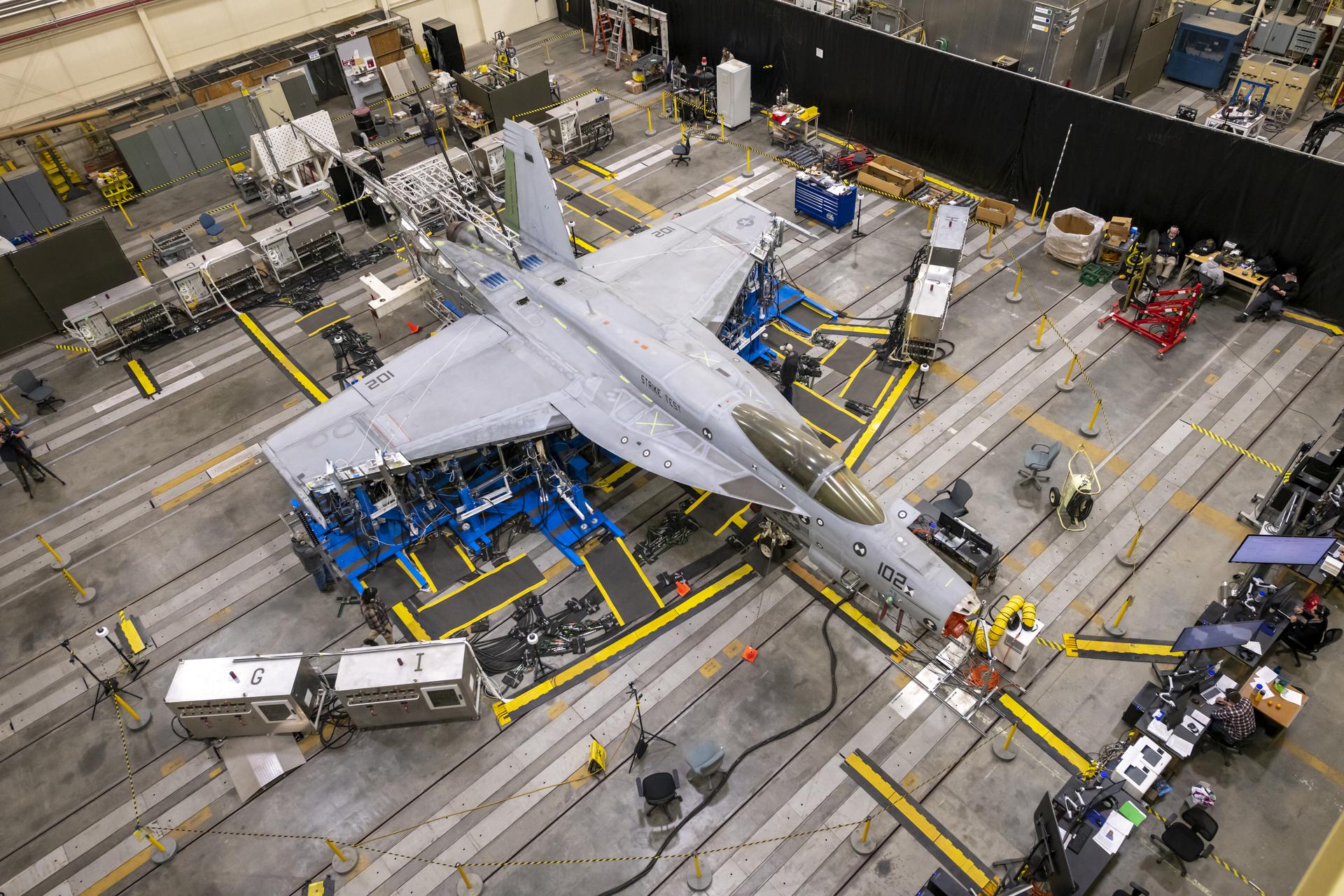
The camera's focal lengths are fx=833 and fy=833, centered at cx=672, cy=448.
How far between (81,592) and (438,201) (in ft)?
48.2

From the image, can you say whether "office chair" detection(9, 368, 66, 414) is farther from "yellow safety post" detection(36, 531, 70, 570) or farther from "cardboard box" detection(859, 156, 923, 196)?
"cardboard box" detection(859, 156, 923, 196)

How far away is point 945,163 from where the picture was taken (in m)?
31.2

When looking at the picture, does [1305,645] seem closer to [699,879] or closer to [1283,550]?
[1283,550]

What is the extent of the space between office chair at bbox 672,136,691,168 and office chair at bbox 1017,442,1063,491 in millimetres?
18310

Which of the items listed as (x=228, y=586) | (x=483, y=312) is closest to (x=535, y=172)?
(x=483, y=312)

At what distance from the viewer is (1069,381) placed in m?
23.1

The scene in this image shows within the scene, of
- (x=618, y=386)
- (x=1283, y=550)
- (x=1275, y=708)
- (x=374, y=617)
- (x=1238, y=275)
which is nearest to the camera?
(x=1275, y=708)

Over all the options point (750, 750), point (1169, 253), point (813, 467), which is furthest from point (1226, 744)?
point (1169, 253)

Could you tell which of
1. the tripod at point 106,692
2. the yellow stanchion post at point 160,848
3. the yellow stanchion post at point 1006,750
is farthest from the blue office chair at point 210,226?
the yellow stanchion post at point 1006,750

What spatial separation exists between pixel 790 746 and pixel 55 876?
14.1 meters

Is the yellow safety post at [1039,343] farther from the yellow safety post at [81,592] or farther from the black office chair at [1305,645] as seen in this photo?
the yellow safety post at [81,592]

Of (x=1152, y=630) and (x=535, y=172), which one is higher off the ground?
(x=535, y=172)

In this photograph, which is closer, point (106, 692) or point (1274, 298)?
point (106, 692)

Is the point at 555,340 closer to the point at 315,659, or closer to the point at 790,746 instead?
the point at 315,659
